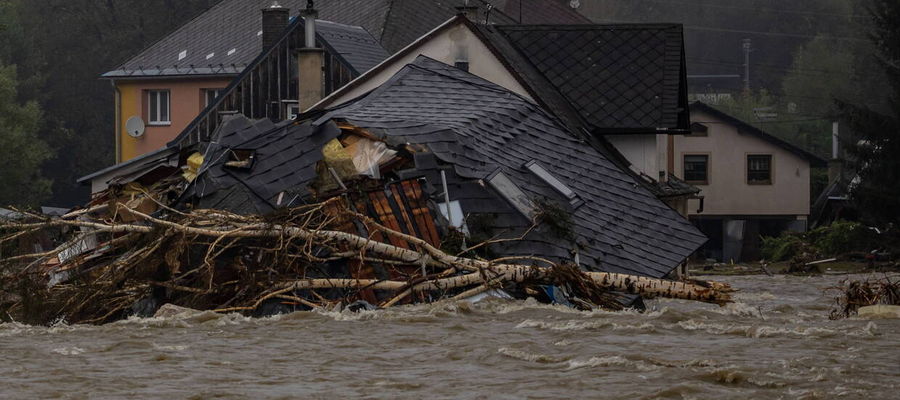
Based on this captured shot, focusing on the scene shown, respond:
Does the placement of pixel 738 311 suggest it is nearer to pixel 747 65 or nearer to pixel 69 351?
pixel 69 351

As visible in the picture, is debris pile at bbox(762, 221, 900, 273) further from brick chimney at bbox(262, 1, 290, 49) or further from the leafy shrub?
brick chimney at bbox(262, 1, 290, 49)

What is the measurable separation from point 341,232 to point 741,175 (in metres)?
39.2

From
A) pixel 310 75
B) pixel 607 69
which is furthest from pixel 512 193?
pixel 310 75

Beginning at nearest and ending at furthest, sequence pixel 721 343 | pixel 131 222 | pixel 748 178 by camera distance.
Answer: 1. pixel 721 343
2. pixel 131 222
3. pixel 748 178

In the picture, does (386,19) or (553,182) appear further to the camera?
(386,19)

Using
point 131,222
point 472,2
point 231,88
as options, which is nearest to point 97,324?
point 131,222

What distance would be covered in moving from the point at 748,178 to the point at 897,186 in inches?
439

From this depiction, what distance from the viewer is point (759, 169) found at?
5612cm

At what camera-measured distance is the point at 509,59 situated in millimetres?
29156

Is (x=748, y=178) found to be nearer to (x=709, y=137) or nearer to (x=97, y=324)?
(x=709, y=137)

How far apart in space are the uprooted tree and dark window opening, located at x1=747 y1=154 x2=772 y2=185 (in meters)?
38.0

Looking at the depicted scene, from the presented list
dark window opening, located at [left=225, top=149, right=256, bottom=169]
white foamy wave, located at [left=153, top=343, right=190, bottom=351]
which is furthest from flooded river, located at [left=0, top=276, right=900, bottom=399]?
dark window opening, located at [left=225, top=149, right=256, bottom=169]

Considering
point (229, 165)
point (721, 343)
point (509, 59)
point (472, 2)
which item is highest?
point (472, 2)

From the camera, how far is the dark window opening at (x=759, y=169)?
55.9m
